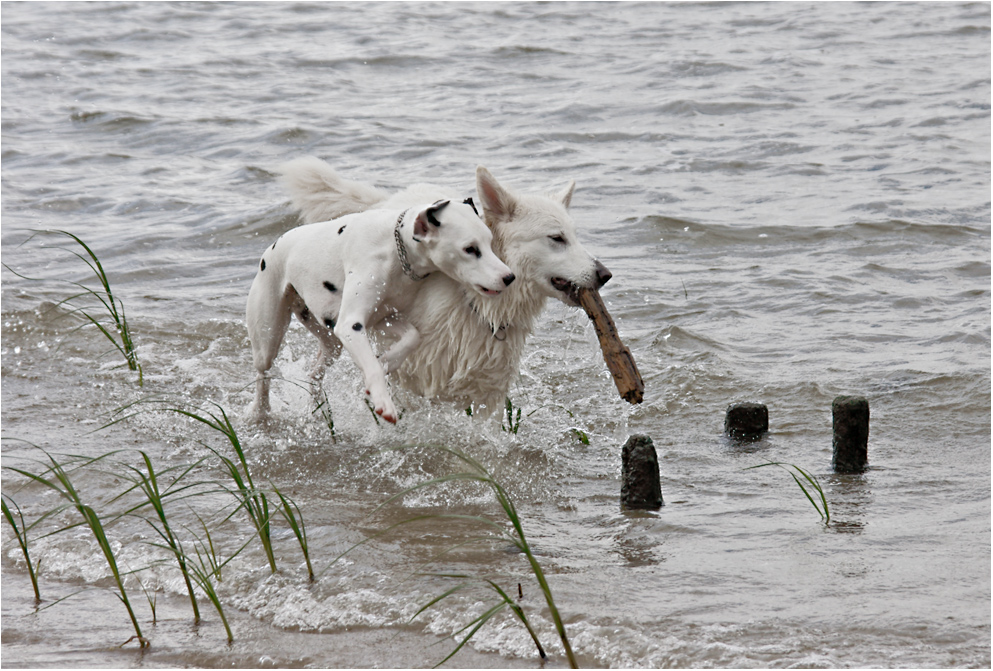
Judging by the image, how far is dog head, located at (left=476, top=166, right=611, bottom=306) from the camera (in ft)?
15.8

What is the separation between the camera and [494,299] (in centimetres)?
504

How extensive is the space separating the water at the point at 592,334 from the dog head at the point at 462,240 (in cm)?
90

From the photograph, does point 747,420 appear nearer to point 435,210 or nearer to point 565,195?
point 565,195

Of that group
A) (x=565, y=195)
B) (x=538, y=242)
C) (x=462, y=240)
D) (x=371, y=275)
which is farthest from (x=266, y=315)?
(x=565, y=195)

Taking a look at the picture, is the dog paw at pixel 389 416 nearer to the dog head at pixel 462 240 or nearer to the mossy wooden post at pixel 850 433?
the dog head at pixel 462 240

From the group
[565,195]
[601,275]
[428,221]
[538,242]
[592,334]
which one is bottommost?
[592,334]

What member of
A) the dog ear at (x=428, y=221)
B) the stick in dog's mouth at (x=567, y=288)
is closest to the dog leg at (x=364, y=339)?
the dog ear at (x=428, y=221)

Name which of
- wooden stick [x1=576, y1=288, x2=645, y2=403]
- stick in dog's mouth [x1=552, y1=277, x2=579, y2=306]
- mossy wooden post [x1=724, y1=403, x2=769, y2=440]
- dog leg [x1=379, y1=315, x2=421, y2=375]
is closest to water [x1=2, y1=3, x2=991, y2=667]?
mossy wooden post [x1=724, y1=403, x2=769, y2=440]

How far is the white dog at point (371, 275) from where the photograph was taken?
4555 mm

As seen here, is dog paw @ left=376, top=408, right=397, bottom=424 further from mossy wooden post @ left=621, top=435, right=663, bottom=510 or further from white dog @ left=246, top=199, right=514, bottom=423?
mossy wooden post @ left=621, top=435, right=663, bottom=510

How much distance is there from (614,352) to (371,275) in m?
1.24

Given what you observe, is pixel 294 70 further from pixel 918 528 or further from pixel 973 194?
pixel 918 528

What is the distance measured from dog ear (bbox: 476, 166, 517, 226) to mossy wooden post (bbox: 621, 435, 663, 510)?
1287mm

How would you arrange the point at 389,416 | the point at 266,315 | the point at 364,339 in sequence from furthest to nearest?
the point at 266,315, the point at 364,339, the point at 389,416
